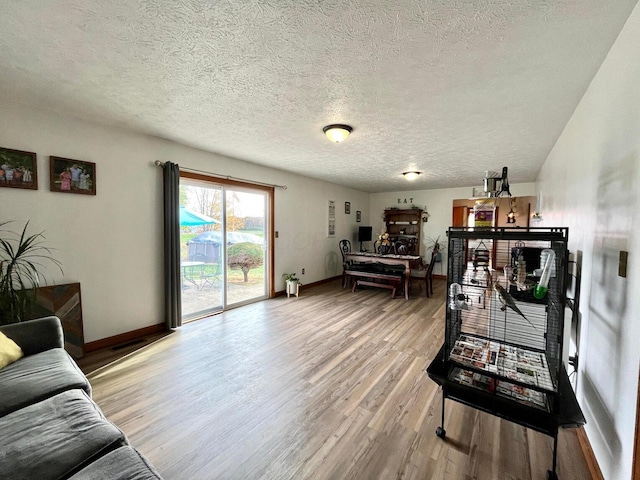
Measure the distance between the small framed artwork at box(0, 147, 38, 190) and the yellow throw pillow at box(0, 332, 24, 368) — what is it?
145 cm

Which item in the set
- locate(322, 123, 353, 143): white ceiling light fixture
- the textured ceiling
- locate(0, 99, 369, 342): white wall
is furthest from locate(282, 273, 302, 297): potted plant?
locate(322, 123, 353, 143): white ceiling light fixture

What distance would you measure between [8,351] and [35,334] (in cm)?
19

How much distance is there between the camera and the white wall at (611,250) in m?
1.18

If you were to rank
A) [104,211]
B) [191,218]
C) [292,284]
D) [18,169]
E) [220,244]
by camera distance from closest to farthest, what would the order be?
[18,169] < [104,211] < [191,218] < [220,244] < [292,284]

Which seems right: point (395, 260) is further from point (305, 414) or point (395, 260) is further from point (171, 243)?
point (171, 243)

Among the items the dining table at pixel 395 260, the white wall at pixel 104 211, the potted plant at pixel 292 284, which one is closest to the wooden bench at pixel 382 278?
the dining table at pixel 395 260

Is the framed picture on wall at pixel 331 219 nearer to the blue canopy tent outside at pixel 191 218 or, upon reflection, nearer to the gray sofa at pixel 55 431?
the blue canopy tent outside at pixel 191 218

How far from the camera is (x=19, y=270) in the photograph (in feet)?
7.97

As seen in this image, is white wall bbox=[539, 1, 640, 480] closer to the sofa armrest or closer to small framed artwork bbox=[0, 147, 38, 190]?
the sofa armrest

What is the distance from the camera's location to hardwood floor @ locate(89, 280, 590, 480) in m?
1.53

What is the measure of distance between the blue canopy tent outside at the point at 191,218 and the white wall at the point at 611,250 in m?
4.16

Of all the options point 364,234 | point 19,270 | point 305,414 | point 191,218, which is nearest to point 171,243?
point 191,218

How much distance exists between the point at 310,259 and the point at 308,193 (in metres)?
1.48

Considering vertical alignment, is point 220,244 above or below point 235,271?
above
